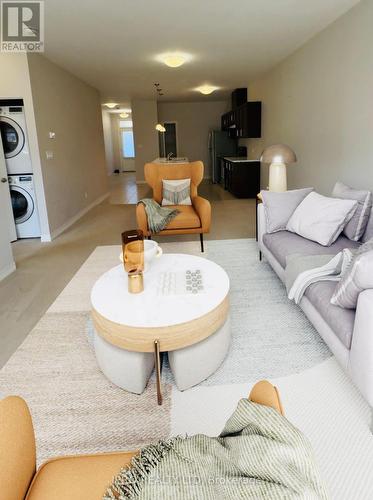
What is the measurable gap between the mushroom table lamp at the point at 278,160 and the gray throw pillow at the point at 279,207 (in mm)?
722

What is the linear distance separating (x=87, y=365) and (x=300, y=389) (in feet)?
3.95

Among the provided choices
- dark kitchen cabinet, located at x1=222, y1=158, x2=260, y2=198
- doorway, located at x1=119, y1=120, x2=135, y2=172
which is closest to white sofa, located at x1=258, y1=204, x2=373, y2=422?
dark kitchen cabinet, located at x1=222, y1=158, x2=260, y2=198

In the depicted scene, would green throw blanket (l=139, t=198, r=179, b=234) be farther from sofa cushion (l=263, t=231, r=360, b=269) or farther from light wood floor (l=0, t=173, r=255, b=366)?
sofa cushion (l=263, t=231, r=360, b=269)

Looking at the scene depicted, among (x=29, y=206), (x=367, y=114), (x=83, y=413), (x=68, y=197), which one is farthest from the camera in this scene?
(x=68, y=197)

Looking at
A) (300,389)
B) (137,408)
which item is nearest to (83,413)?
(137,408)

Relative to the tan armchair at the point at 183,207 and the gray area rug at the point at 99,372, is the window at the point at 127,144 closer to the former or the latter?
the tan armchair at the point at 183,207

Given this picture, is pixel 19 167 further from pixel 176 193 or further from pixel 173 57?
pixel 173 57

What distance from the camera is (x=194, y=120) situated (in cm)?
1145

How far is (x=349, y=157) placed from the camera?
3.71 meters

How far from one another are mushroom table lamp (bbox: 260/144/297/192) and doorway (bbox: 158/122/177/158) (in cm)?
828

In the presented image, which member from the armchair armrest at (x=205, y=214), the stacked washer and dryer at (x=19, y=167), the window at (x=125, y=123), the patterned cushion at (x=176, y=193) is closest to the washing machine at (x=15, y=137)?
the stacked washer and dryer at (x=19, y=167)

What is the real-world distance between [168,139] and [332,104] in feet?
27.3

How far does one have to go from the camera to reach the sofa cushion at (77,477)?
33.6 inches

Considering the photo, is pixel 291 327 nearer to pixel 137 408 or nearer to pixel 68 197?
pixel 137 408
